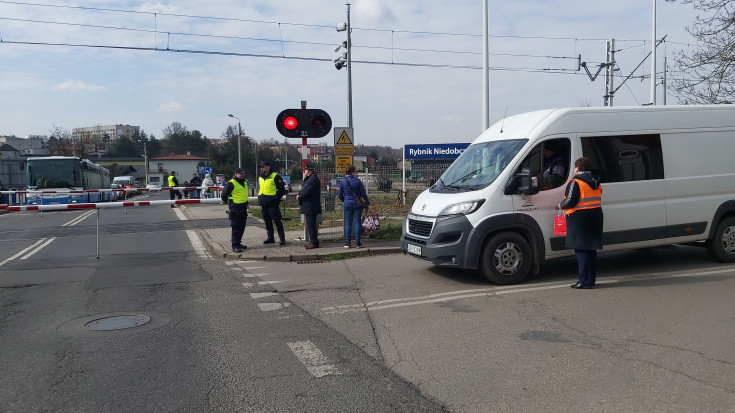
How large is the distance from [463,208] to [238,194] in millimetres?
5676

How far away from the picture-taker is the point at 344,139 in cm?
1325

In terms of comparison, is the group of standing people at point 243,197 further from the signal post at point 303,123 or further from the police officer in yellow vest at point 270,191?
the signal post at point 303,123

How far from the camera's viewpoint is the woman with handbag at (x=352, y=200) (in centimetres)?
1152

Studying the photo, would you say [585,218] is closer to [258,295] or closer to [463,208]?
[463,208]

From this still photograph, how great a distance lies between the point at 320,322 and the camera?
6.59 metres

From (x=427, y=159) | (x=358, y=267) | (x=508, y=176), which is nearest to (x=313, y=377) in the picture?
(x=508, y=176)

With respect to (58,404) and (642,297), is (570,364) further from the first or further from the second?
(58,404)

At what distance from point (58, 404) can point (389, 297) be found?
4298 millimetres

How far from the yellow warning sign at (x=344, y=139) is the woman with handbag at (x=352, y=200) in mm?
1537

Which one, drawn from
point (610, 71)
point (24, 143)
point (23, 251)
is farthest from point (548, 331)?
point (24, 143)

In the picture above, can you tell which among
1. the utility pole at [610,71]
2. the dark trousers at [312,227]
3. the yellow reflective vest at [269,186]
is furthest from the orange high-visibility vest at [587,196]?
the utility pole at [610,71]

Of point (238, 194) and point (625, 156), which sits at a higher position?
point (625, 156)

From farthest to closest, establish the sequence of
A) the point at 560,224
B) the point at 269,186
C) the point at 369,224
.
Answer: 1. the point at 369,224
2. the point at 269,186
3. the point at 560,224

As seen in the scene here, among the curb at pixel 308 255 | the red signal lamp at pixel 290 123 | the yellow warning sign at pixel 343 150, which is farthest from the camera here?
the yellow warning sign at pixel 343 150
